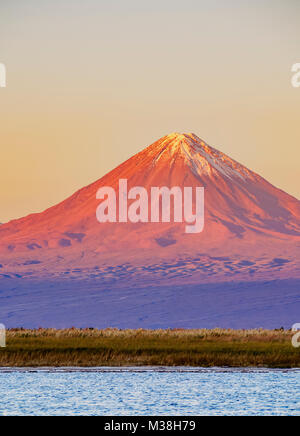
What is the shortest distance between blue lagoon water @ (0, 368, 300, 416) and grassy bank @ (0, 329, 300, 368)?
1711mm

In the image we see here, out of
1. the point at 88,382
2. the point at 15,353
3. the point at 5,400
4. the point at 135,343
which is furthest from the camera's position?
the point at 135,343

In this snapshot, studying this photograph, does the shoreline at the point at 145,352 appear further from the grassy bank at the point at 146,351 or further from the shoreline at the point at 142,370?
the shoreline at the point at 142,370

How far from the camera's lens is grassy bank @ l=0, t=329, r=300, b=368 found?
54.0 metres

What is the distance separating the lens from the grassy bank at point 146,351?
54031mm

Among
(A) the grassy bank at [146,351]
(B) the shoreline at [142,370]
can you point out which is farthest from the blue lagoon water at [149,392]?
(A) the grassy bank at [146,351]

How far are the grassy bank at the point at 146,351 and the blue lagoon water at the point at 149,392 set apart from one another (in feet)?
5.61

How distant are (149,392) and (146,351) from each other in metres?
12.0

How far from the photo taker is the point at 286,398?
42438 mm

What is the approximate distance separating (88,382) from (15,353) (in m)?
8.68

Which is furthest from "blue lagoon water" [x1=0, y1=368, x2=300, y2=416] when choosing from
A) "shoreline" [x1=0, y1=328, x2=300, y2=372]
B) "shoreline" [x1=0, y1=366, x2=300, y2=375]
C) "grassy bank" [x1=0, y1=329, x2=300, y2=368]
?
"grassy bank" [x1=0, y1=329, x2=300, y2=368]

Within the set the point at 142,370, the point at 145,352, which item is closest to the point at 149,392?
the point at 142,370
